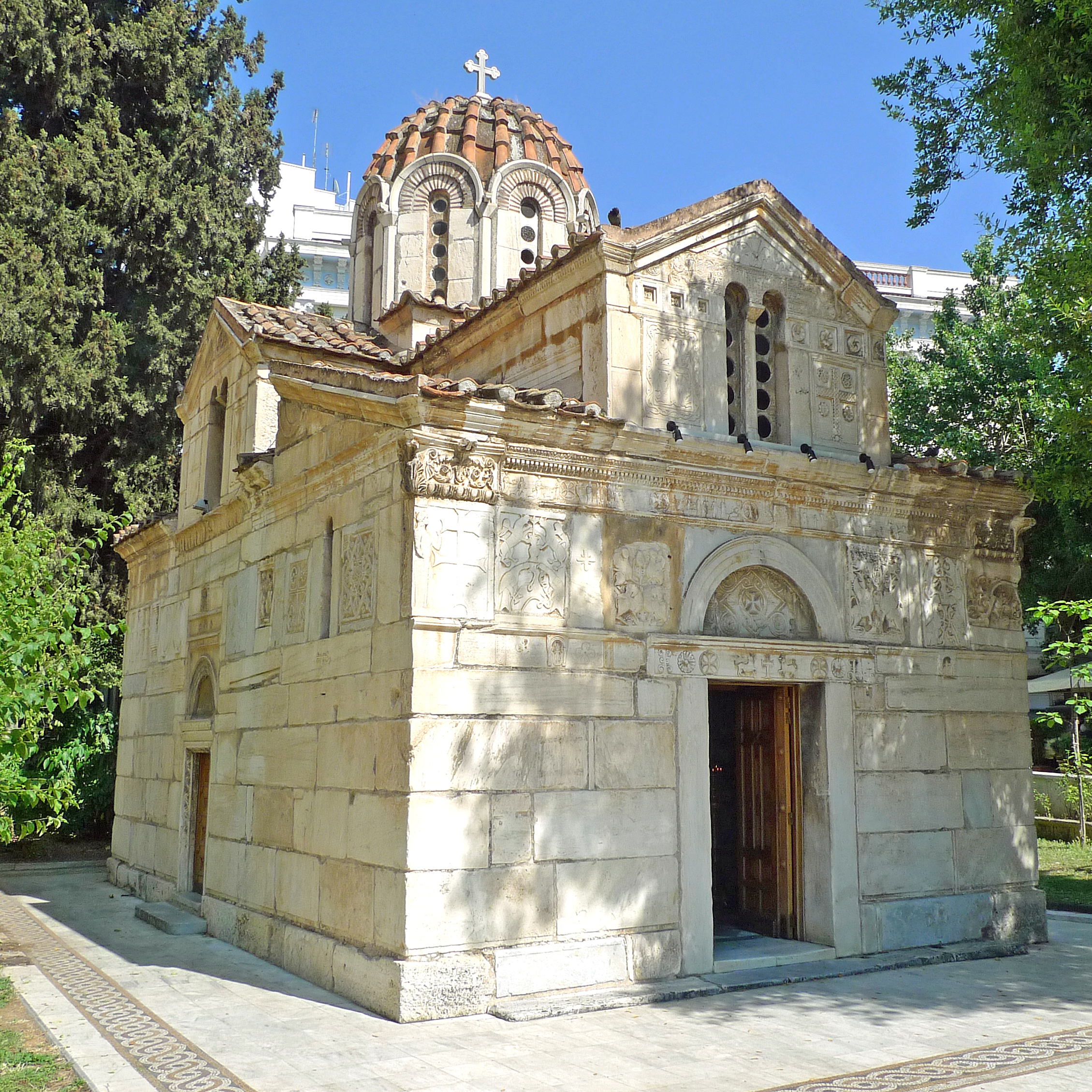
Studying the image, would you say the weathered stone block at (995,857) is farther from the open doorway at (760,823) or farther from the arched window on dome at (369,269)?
the arched window on dome at (369,269)

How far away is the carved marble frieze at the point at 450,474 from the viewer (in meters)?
7.50

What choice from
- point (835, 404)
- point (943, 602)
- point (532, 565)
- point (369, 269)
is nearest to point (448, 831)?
point (532, 565)

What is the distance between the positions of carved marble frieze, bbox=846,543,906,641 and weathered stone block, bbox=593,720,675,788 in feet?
7.57

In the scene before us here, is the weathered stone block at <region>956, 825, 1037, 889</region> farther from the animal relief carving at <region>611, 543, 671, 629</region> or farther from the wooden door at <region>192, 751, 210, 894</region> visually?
the wooden door at <region>192, 751, 210, 894</region>

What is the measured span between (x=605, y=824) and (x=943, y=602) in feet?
14.3

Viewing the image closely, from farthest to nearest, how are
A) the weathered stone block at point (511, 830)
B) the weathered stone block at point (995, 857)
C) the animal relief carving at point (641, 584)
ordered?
the weathered stone block at point (995, 857) → the animal relief carving at point (641, 584) → the weathered stone block at point (511, 830)

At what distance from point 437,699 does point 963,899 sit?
553cm

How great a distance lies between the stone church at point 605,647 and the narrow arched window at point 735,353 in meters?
0.03

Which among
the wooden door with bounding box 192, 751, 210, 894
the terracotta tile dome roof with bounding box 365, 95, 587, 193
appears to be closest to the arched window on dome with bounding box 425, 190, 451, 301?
the terracotta tile dome roof with bounding box 365, 95, 587, 193

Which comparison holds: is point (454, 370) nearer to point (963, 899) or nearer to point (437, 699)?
point (437, 699)

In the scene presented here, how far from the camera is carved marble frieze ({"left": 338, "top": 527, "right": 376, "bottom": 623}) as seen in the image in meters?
8.10

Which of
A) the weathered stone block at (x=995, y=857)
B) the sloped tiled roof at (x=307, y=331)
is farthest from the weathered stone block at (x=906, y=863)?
the sloped tiled roof at (x=307, y=331)

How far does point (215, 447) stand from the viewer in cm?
1275

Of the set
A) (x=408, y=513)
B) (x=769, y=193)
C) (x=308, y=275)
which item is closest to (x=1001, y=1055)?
(x=408, y=513)
